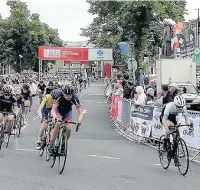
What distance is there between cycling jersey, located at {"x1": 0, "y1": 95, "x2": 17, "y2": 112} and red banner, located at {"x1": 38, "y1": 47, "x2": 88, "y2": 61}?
150ft

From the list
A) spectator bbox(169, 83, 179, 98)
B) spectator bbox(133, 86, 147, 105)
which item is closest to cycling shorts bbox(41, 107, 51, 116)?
spectator bbox(169, 83, 179, 98)

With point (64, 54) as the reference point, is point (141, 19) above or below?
above

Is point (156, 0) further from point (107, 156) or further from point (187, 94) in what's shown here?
point (107, 156)

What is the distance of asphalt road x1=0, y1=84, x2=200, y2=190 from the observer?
347 inches

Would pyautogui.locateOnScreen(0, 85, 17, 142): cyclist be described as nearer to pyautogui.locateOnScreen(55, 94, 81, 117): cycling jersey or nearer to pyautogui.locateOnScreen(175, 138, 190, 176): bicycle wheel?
pyautogui.locateOnScreen(55, 94, 81, 117): cycling jersey

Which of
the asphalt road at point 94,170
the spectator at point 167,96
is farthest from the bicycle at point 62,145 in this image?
the spectator at point 167,96

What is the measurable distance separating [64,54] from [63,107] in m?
50.0

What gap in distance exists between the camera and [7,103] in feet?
43.8

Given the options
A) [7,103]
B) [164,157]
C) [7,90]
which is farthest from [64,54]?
[164,157]

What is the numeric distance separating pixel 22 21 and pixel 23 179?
75.2m

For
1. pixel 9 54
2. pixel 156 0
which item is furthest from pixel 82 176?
pixel 9 54

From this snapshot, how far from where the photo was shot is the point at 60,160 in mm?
10227

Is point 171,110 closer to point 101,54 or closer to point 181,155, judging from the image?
point 181,155

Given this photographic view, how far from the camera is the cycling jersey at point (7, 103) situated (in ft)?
43.5
